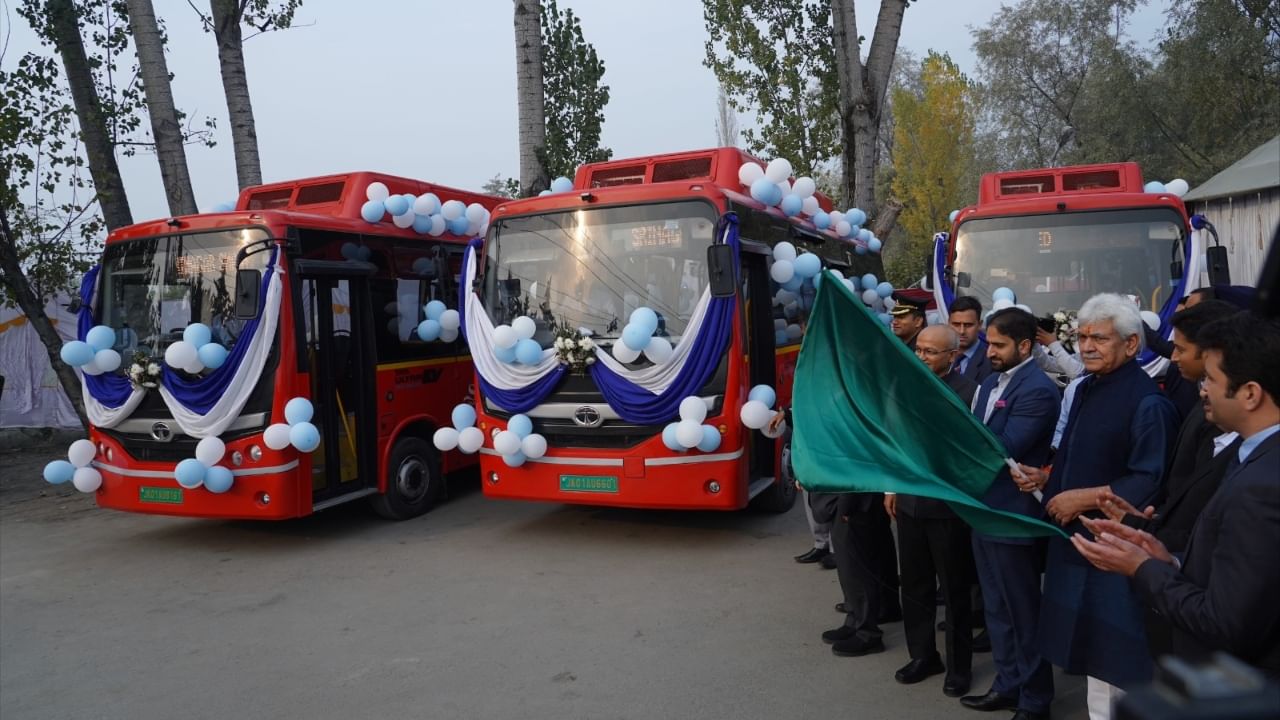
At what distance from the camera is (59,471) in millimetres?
7520

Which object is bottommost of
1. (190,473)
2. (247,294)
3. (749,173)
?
(190,473)

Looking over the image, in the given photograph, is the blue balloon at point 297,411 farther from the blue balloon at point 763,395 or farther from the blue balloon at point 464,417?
the blue balloon at point 763,395

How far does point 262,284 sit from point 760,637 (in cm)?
468

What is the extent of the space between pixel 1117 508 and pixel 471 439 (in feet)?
17.3

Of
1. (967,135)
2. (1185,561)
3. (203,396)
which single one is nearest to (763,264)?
(203,396)

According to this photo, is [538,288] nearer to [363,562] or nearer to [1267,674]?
[363,562]

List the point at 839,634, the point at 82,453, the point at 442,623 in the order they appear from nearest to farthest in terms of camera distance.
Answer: the point at 839,634, the point at 442,623, the point at 82,453

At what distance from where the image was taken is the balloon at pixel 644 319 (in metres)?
6.61

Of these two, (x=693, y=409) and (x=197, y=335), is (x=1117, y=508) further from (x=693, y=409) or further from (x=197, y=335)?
(x=197, y=335)

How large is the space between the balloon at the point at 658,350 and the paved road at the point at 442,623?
1.57 meters

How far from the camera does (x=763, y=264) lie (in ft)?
25.5

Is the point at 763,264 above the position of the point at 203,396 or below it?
above

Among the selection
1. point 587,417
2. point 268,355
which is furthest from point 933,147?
point 268,355

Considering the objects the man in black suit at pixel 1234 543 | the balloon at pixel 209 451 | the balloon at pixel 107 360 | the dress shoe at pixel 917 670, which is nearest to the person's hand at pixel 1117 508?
the man in black suit at pixel 1234 543
